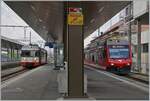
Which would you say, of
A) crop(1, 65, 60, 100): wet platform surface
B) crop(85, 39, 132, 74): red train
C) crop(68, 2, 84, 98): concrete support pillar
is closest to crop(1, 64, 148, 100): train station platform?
crop(1, 65, 60, 100): wet platform surface

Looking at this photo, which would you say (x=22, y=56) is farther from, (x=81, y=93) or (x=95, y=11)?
(x=81, y=93)

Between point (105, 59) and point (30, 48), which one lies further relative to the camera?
point (30, 48)

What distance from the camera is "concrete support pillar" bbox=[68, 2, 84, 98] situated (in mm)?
13438

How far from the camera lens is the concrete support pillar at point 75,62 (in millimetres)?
13438

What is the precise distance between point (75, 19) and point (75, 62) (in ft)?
4.56

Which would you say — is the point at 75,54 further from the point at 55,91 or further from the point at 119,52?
the point at 119,52

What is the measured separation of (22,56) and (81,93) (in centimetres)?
3924

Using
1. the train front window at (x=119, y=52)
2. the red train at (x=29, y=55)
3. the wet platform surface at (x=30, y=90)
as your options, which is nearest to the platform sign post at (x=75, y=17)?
the wet platform surface at (x=30, y=90)

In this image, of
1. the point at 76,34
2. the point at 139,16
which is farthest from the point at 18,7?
the point at 76,34

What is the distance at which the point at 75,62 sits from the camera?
13438mm

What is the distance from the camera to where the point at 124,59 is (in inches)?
1369

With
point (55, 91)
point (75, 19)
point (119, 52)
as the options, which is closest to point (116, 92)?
point (55, 91)

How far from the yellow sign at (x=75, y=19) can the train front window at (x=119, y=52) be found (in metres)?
21.8

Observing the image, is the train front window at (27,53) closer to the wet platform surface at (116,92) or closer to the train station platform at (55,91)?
the train station platform at (55,91)
